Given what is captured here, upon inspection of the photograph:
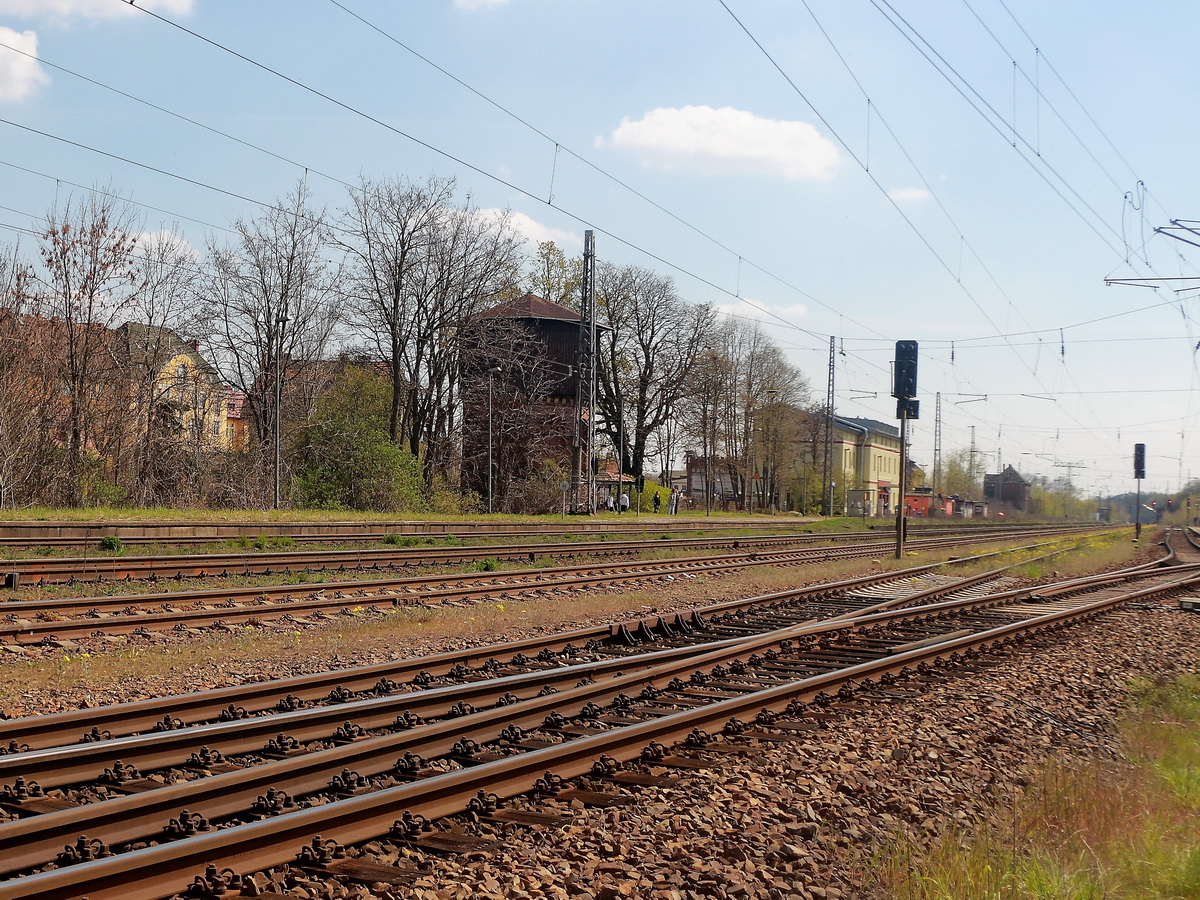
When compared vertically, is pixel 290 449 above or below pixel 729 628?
above

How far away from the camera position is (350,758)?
19.5 ft

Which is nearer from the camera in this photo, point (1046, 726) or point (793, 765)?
point (793, 765)

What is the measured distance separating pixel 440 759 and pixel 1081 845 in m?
3.90

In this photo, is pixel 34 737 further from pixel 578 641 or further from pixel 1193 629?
pixel 1193 629

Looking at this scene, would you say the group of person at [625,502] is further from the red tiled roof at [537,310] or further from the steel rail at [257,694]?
the steel rail at [257,694]

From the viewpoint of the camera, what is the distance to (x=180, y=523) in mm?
23641

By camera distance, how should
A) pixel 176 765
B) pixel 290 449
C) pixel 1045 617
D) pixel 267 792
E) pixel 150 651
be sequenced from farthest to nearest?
pixel 290 449 → pixel 1045 617 → pixel 150 651 → pixel 176 765 → pixel 267 792

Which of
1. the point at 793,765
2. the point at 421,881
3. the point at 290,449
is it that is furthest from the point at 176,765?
the point at 290,449

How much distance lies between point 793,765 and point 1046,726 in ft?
10.0

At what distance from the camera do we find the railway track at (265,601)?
11.1 m

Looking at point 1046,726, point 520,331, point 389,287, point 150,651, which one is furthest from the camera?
point 520,331

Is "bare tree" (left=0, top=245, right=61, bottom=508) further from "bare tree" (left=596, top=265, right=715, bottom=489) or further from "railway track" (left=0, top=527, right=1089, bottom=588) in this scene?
"bare tree" (left=596, top=265, right=715, bottom=489)

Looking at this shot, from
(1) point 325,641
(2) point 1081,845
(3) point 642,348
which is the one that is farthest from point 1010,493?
(2) point 1081,845

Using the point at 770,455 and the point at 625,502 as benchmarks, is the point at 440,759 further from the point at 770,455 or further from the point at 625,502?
the point at 770,455
